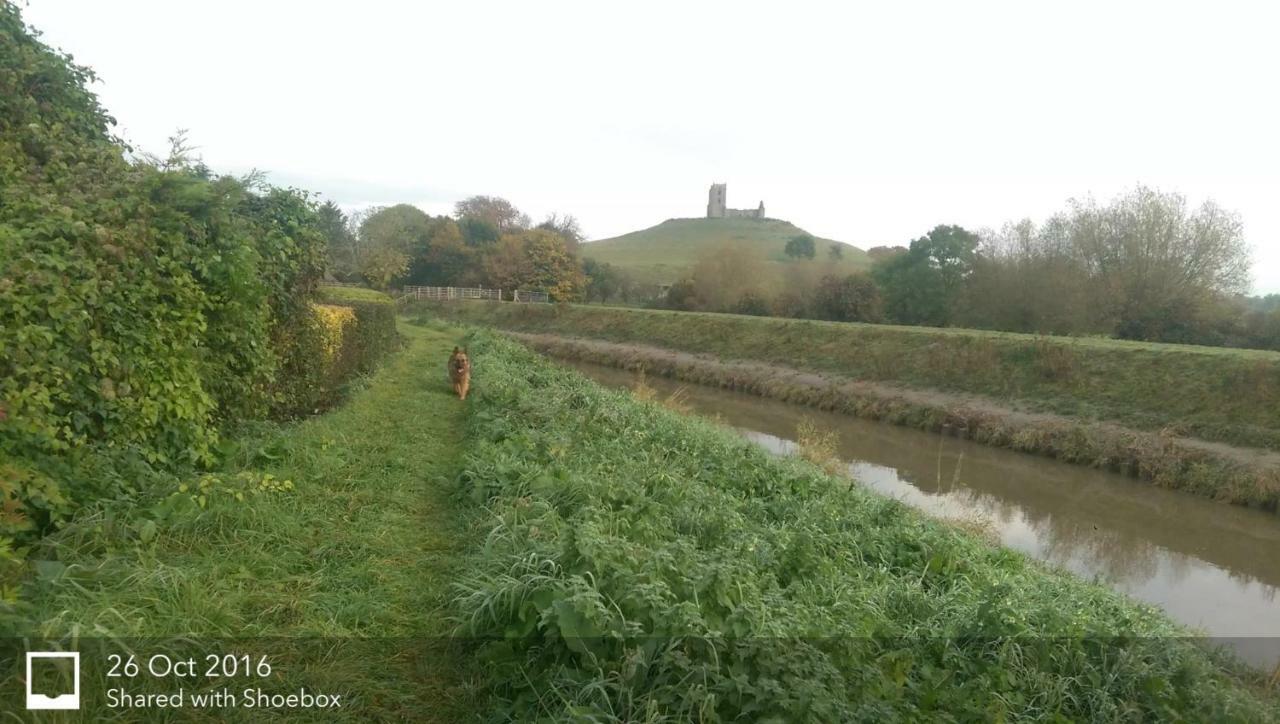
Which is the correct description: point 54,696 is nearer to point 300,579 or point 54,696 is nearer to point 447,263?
point 300,579

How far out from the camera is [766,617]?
3.83 meters

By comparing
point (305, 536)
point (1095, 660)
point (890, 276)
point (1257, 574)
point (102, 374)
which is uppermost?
point (890, 276)

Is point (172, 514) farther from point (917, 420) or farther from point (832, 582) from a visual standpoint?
point (917, 420)

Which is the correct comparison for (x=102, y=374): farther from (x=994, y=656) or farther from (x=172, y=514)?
(x=994, y=656)

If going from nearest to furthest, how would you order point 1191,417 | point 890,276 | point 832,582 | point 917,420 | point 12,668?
point 12,668 < point 832,582 < point 1191,417 < point 917,420 < point 890,276

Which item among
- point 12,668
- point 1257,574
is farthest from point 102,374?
point 1257,574

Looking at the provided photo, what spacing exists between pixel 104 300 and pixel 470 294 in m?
53.7

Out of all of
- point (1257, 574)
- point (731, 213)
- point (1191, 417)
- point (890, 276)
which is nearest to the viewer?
point (1257, 574)

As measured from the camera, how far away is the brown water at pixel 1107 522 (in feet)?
28.2

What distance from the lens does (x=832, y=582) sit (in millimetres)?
4996

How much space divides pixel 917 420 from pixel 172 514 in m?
19.1

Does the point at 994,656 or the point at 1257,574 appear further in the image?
the point at 1257,574

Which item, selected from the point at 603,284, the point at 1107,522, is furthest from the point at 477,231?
the point at 1107,522

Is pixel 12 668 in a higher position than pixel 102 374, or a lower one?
lower
